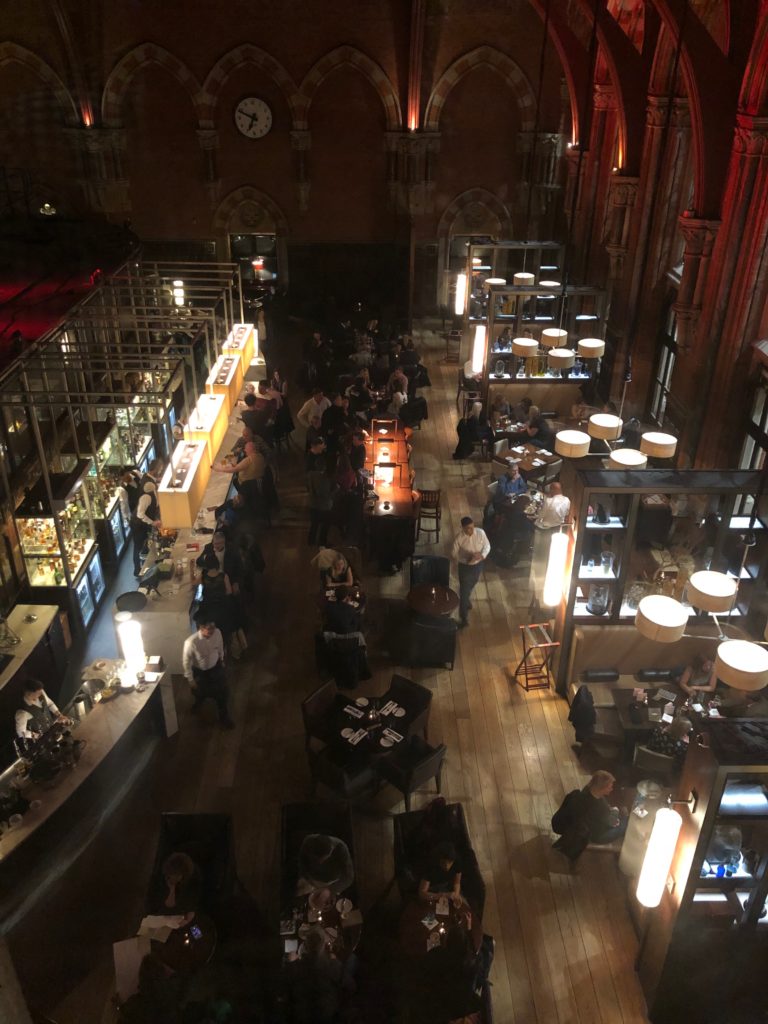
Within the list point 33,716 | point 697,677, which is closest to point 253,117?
point 33,716

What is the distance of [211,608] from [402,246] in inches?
512

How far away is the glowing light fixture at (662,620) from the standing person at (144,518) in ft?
18.0

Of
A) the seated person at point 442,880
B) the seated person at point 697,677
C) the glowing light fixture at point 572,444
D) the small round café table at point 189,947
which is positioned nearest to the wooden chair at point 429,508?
the glowing light fixture at point 572,444

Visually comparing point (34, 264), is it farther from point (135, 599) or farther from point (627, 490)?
point (627, 490)

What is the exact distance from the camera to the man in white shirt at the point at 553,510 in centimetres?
930

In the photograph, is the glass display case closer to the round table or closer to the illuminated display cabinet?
the round table

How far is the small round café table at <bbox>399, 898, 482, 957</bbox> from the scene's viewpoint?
5.20m

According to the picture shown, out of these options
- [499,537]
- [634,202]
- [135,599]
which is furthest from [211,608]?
[634,202]

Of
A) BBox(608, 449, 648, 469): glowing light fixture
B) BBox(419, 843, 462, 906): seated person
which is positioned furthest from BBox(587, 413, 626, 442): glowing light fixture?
BBox(419, 843, 462, 906): seated person

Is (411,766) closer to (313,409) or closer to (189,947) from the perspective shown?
(189,947)

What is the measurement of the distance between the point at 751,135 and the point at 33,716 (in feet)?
27.9

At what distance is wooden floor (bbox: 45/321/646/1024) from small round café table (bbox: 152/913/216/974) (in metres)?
0.83

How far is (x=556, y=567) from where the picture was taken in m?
7.47

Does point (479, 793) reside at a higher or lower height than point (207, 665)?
lower
